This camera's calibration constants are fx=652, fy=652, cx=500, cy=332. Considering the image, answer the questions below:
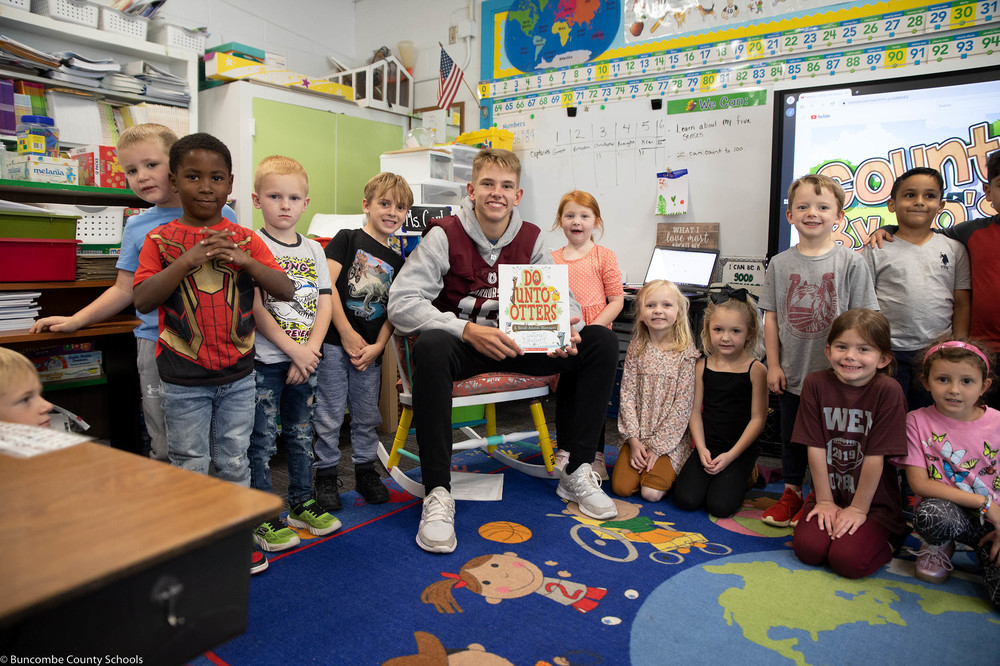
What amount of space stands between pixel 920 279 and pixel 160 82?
3665 mm

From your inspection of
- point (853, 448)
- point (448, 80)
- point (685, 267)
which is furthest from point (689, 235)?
point (448, 80)

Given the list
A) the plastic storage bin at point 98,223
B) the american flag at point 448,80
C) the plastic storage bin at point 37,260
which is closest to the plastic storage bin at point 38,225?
the plastic storage bin at point 37,260

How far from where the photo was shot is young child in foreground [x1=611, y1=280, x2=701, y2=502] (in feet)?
7.37

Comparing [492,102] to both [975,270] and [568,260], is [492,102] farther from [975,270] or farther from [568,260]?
[975,270]

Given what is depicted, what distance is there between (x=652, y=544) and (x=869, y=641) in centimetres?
59

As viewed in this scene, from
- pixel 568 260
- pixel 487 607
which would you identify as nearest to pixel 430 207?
pixel 568 260

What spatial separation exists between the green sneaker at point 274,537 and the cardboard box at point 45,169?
1389 mm

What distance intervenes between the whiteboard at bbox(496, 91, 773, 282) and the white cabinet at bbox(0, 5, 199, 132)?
71.6 inches

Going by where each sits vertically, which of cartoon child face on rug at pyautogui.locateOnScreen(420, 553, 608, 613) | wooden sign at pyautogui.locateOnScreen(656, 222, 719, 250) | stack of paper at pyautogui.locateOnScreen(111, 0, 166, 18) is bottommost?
cartoon child face on rug at pyautogui.locateOnScreen(420, 553, 608, 613)

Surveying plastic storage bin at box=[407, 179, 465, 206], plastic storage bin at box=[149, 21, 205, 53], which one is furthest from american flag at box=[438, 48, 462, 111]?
plastic storage bin at box=[149, 21, 205, 53]

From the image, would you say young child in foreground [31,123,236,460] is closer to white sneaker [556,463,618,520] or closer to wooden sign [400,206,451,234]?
white sneaker [556,463,618,520]

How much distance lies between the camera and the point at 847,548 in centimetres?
167

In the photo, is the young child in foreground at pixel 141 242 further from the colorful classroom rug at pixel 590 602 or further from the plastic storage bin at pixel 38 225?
the colorful classroom rug at pixel 590 602

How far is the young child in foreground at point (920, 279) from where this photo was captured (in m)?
2.06
